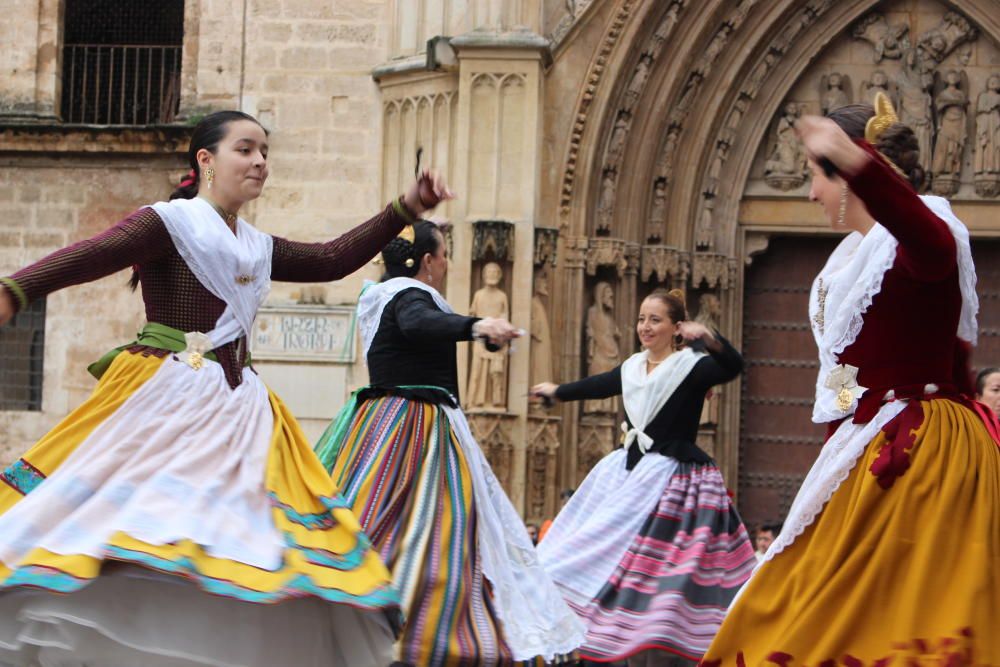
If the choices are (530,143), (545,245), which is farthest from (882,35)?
(545,245)

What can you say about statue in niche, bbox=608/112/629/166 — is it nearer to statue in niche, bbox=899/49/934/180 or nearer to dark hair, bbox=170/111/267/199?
statue in niche, bbox=899/49/934/180

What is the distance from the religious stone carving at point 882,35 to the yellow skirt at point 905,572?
10993 millimetres

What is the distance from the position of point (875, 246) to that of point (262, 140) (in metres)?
1.97

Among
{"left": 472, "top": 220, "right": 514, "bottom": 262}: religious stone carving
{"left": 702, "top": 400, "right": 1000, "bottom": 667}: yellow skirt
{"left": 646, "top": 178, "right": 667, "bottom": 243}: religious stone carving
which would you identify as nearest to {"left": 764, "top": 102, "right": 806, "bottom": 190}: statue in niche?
{"left": 646, "top": 178, "right": 667, "bottom": 243}: religious stone carving

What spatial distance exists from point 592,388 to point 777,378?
7502 mm

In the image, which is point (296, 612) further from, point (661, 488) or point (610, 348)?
point (610, 348)

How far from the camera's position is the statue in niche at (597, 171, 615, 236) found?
14.2m

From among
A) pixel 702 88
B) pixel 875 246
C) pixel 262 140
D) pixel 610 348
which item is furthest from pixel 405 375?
pixel 702 88

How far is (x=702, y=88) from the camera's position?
47.8 feet

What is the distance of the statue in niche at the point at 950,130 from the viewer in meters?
14.4

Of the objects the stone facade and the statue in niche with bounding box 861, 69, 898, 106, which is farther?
the statue in niche with bounding box 861, 69, 898, 106

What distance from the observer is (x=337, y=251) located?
5.47 metres

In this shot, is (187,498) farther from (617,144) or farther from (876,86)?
(876,86)

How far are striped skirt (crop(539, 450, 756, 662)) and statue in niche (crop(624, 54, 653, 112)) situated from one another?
22.2ft
